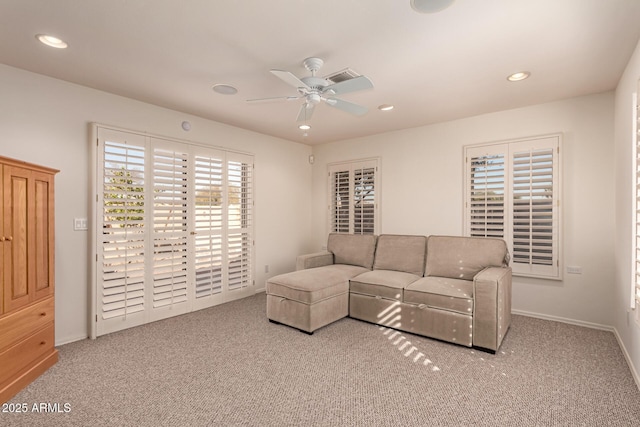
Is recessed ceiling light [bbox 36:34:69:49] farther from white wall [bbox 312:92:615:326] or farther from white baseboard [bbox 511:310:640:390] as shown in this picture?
white baseboard [bbox 511:310:640:390]

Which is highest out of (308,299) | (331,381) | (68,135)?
(68,135)

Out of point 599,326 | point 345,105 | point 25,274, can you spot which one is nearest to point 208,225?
point 25,274

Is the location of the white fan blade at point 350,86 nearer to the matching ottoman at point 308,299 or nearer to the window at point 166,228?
the matching ottoman at point 308,299

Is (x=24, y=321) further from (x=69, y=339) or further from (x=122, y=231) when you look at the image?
(x=122, y=231)

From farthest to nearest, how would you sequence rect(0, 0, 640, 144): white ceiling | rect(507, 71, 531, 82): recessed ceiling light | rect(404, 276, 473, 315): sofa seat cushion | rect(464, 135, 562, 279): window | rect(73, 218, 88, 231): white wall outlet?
rect(464, 135, 562, 279): window → rect(73, 218, 88, 231): white wall outlet → rect(404, 276, 473, 315): sofa seat cushion → rect(507, 71, 531, 82): recessed ceiling light → rect(0, 0, 640, 144): white ceiling

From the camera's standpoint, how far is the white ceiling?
6.57ft

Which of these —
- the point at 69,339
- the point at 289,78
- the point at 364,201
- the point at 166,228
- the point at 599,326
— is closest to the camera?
the point at 289,78

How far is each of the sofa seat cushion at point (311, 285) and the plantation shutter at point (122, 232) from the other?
4.88 feet

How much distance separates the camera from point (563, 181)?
3.59 meters

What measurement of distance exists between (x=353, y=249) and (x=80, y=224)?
3216 millimetres

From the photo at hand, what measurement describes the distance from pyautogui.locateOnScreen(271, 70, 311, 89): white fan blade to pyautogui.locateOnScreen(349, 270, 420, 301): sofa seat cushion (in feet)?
7.32

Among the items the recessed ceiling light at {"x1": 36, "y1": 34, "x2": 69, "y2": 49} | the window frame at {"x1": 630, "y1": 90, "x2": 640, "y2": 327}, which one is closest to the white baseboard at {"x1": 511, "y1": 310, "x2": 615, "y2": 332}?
the window frame at {"x1": 630, "y1": 90, "x2": 640, "y2": 327}

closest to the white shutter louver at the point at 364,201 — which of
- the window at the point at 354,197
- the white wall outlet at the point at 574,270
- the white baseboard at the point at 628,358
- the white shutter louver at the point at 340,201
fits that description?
the window at the point at 354,197

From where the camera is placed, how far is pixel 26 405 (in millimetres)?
2104
